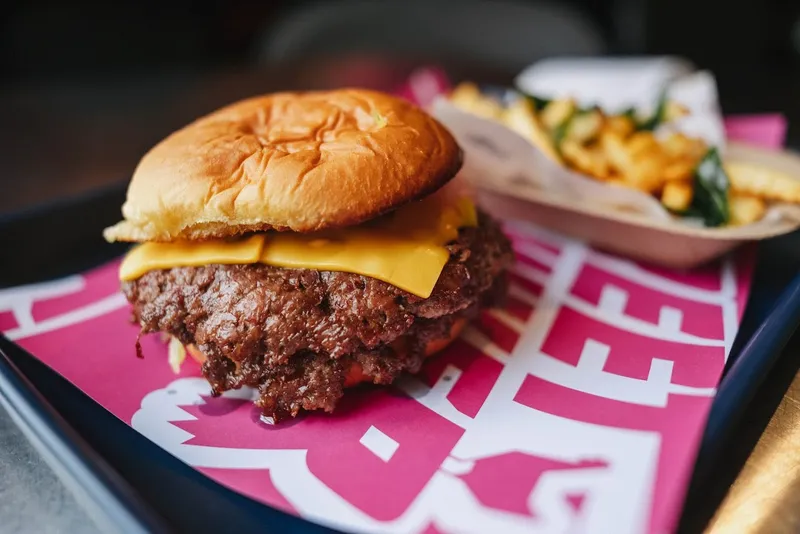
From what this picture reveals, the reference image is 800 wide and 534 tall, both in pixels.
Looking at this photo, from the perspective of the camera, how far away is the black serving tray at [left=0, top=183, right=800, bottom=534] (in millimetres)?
1171

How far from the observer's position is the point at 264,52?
4645mm

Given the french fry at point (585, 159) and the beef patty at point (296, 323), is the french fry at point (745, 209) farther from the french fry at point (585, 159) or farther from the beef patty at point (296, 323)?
the beef patty at point (296, 323)

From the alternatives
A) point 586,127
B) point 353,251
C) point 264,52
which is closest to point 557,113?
point 586,127

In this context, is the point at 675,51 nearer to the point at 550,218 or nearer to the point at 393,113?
the point at 550,218

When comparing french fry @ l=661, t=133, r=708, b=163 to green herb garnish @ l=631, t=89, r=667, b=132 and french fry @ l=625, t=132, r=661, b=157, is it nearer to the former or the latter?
french fry @ l=625, t=132, r=661, b=157

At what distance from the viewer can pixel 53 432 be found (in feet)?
4.08

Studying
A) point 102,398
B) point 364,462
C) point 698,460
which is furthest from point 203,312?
point 698,460

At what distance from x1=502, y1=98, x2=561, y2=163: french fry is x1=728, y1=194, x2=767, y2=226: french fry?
57cm

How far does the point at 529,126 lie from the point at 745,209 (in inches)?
A: 29.9

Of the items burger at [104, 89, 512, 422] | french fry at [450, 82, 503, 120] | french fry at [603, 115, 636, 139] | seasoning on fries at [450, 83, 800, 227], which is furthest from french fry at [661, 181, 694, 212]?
burger at [104, 89, 512, 422]

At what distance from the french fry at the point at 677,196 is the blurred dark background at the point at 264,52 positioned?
1.18 metres

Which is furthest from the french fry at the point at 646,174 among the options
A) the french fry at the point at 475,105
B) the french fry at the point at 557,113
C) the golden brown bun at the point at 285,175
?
the golden brown bun at the point at 285,175

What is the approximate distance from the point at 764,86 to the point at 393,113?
119 inches

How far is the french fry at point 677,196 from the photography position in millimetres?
1973
